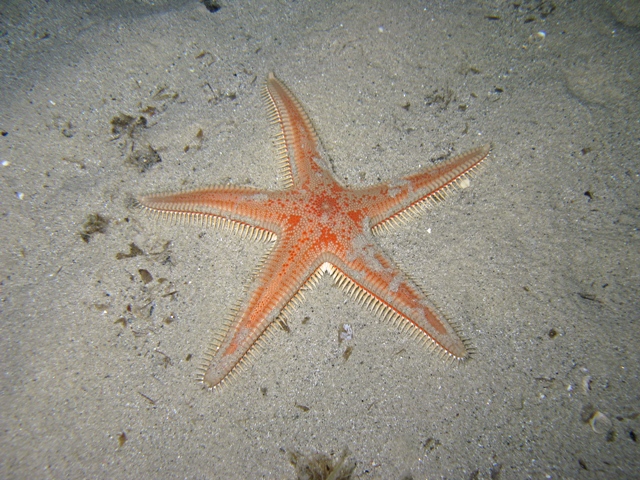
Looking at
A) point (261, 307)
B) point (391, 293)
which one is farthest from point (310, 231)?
point (391, 293)

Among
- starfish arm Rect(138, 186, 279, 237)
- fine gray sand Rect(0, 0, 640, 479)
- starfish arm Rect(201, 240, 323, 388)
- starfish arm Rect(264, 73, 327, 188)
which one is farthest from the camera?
starfish arm Rect(264, 73, 327, 188)

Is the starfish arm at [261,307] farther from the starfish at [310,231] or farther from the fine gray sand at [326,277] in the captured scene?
the fine gray sand at [326,277]

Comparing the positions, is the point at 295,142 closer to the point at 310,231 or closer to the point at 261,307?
the point at 310,231

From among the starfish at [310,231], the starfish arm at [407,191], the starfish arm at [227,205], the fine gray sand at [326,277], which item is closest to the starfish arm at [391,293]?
the starfish at [310,231]

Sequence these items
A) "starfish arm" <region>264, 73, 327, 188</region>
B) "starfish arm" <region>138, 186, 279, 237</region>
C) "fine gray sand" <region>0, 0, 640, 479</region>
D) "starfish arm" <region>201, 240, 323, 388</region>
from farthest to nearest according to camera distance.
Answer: "starfish arm" <region>264, 73, 327, 188</region> < "starfish arm" <region>138, 186, 279, 237</region> < "fine gray sand" <region>0, 0, 640, 479</region> < "starfish arm" <region>201, 240, 323, 388</region>

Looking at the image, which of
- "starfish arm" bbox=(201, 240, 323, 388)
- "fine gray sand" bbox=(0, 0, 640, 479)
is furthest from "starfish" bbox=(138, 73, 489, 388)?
"fine gray sand" bbox=(0, 0, 640, 479)

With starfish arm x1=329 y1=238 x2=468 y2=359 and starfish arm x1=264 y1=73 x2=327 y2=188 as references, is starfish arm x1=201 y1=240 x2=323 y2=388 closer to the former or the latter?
starfish arm x1=329 y1=238 x2=468 y2=359
